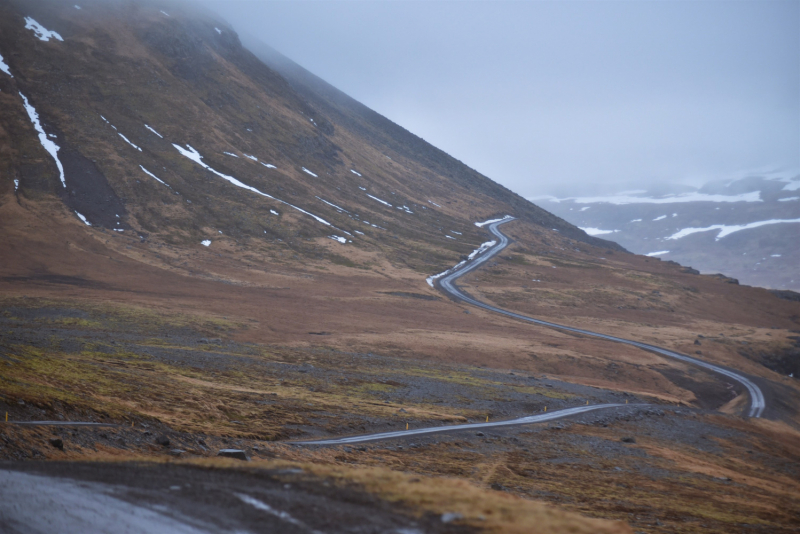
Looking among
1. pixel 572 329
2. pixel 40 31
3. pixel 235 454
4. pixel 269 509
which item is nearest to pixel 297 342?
pixel 235 454

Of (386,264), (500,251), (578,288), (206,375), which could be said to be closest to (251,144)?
(386,264)

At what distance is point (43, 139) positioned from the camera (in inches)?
4114

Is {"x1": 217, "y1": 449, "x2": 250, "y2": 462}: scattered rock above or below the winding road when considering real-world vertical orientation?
below

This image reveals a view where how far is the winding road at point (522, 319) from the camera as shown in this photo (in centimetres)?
2825

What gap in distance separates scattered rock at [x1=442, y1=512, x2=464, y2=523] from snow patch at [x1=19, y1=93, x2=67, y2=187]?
4379 inches

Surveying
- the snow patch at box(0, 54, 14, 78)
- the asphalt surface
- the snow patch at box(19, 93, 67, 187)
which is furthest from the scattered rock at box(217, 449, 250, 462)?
the snow patch at box(0, 54, 14, 78)

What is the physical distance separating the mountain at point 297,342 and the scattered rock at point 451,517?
0.22ft

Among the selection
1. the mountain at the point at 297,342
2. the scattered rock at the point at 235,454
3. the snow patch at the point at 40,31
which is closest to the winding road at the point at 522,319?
the mountain at the point at 297,342

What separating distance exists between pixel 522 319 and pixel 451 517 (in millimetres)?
77233

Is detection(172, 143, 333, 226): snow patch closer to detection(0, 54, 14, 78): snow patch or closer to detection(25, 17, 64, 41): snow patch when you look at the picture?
detection(0, 54, 14, 78): snow patch

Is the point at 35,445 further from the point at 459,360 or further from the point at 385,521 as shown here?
the point at 459,360

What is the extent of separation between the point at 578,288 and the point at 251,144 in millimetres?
100543

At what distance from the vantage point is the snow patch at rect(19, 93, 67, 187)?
100188mm

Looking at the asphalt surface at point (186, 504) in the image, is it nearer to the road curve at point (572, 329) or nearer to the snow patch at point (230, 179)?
the road curve at point (572, 329)
